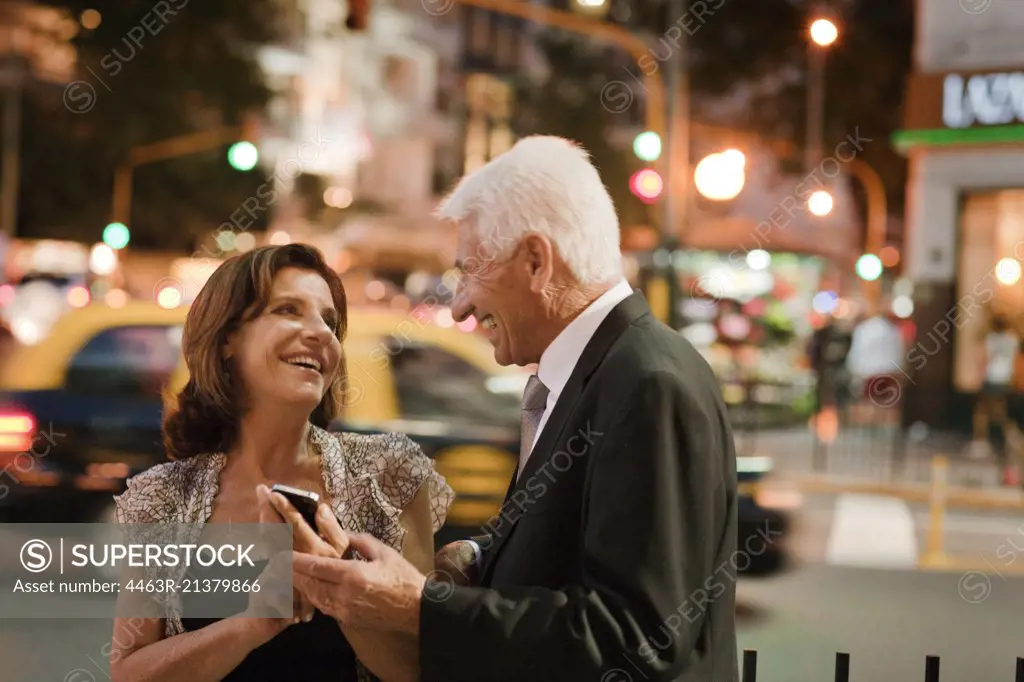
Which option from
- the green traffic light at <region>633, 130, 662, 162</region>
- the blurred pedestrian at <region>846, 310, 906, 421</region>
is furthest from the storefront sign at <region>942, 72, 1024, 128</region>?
the green traffic light at <region>633, 130, 662, 162</region>

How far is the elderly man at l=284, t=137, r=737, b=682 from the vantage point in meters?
1.96

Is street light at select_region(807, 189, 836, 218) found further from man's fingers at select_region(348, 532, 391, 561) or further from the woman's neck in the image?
man's fingers at select_region(348, 532, 391, 561)

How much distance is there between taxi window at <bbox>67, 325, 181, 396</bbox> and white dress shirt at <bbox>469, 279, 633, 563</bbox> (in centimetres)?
618

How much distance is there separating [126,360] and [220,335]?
5.80 meters

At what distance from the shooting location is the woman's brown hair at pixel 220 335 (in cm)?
269

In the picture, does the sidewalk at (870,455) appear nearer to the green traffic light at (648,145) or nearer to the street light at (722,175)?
the street light at (722,175)

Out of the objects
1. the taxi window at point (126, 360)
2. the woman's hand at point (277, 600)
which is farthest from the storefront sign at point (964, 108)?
the woman's hand at point (277, 600)

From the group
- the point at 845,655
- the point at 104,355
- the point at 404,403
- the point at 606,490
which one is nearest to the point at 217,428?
the point at 606,490

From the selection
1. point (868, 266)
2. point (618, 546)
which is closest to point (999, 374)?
point (868, 266)

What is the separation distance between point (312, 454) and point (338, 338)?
0.25 meters

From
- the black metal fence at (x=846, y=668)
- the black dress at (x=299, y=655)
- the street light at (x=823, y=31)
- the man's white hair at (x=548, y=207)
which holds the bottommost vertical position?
the black metal fence at (x=846, y=668)

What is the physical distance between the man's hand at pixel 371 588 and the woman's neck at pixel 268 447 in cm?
65

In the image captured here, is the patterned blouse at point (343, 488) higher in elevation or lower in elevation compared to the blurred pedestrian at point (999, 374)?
higher

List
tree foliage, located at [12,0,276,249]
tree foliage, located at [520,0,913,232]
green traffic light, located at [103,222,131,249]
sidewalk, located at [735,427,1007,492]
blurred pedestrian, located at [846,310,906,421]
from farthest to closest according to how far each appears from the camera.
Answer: tree foliage, located at [12,0,276,249] → tree foliage, located at [520,0,913,232] → green traffic light, located at [103,222,131,249] → blurred pedestrian, located at [846,310,906,421] → sidewalk, located at [735,427,1007,492]
